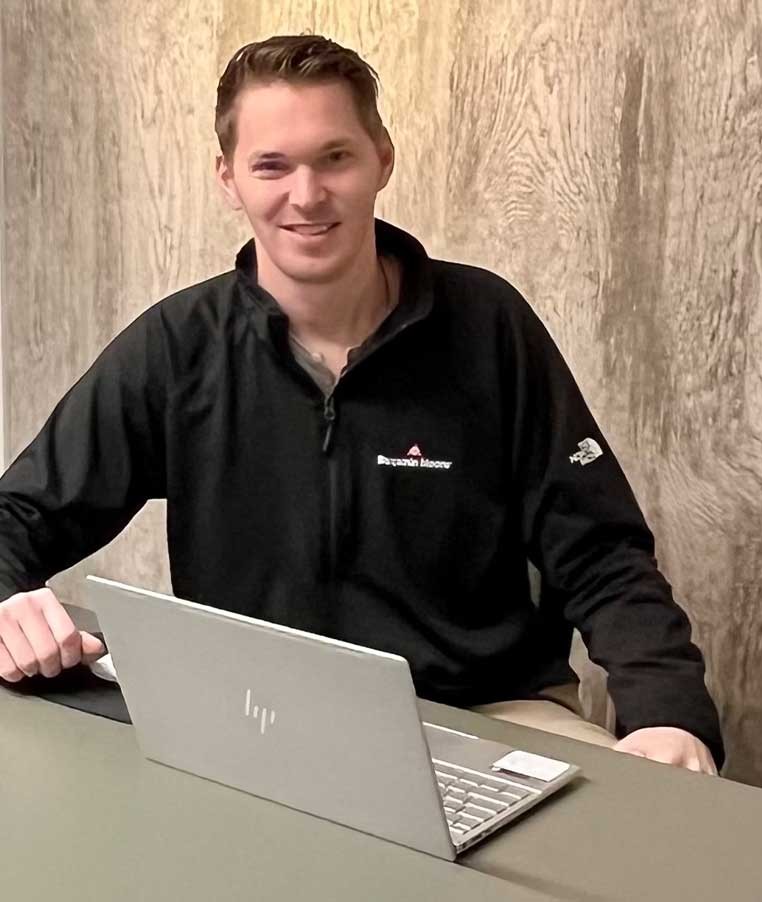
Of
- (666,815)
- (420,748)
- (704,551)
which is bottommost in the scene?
(704,551)

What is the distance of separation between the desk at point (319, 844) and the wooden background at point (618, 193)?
1.01 m

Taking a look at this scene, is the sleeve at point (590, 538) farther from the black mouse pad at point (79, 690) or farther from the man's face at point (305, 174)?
the black mouse pad at point (79, 690)

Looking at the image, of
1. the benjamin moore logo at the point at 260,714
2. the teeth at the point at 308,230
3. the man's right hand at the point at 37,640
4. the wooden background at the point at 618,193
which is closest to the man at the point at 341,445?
the teeth at the point at 308,230

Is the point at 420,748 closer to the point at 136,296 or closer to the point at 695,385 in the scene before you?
the point at 695,385

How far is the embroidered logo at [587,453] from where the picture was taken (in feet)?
5.46

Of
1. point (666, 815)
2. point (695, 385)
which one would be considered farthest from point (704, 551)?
point (666, 815)

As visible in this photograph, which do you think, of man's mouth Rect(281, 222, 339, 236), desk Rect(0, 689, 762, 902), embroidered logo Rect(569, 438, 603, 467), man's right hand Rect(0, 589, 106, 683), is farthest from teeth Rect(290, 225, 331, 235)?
desk Rect(0, 689, 762, 902)

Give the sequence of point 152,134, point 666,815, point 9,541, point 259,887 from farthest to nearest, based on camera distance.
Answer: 1. point 152,134
2. point 9,541
3. point 666,815
4. point 259,887

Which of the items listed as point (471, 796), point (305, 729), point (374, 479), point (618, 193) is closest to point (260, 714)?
point (305, 729)

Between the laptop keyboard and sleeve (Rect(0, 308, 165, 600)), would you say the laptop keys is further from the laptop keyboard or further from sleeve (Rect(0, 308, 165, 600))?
sleeve (Rect(0, 308, 165, 600))

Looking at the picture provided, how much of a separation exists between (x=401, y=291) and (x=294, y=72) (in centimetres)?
32

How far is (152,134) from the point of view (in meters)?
2.67

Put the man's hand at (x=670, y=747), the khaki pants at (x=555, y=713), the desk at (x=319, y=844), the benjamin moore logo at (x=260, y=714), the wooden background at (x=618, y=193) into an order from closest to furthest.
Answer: the desk at (x=319, y=844), the benjamin moore logo at (x=260, y=714), the man's hand at (x=670, y=747), the khaki pants at (x=555, y=713), the wooden background at (x=618, y=193)

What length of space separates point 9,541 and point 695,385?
1.12 m
